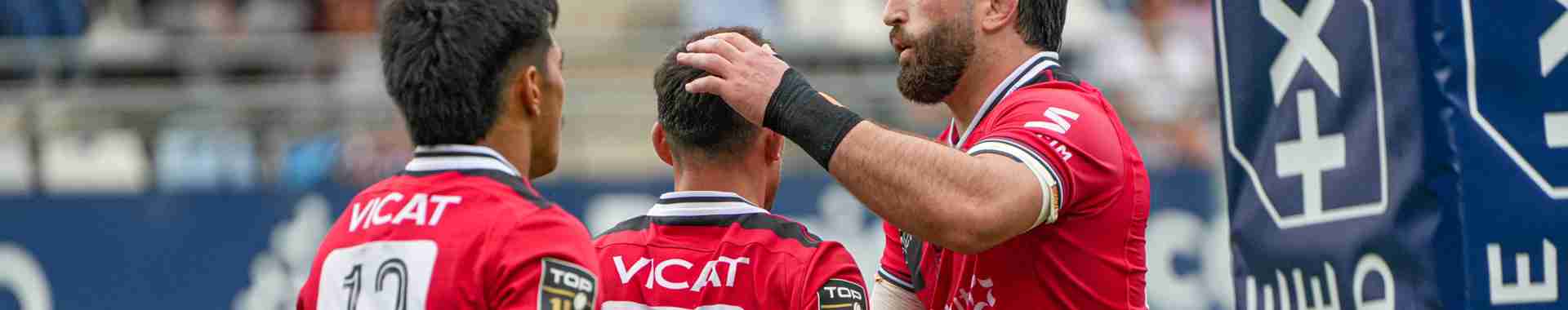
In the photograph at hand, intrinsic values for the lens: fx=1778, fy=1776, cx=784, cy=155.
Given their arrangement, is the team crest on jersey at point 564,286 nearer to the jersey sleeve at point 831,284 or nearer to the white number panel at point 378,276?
the white number panel at point 378,276

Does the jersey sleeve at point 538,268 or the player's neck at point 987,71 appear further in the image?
the player's neck at point 987,71

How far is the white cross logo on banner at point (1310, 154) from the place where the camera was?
3311 mm

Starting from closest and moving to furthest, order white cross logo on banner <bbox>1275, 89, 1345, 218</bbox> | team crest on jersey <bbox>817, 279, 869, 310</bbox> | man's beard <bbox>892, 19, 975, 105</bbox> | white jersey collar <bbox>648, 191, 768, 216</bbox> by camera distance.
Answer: white cross logo on banner <bbox>1275, 89, 1345, 218</bbox> < team crest on jersey <bbox>817, 279, 869, 310</bbox> < white jersey collar <bbox>648, 191, 768, 216</bbox> < man's beard <bbox>892, 19, 975, 105</bbox>

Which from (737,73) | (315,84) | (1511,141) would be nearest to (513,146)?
(737,73)

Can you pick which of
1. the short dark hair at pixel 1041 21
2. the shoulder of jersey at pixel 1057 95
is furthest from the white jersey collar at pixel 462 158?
the short dark hair at pixel 1041 21

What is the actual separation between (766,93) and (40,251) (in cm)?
733

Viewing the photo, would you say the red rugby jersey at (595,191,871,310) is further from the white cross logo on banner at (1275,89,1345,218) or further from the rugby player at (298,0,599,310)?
the white cross logo on banner at (1275,89,1345,218)

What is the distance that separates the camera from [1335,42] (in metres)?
3.28

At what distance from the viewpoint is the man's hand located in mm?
3420

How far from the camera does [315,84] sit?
10.1 m

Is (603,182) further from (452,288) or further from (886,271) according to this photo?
(452,288)

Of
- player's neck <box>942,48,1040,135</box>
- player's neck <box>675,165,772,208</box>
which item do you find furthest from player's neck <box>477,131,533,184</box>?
player's neck <box>942,48,1040,135</box>

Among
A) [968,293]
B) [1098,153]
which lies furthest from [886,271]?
[1098,153]

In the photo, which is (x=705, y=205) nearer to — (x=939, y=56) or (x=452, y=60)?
(x=939, y=56)
